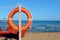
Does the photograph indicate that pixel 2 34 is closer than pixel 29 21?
No

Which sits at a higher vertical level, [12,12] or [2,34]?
[12,12]

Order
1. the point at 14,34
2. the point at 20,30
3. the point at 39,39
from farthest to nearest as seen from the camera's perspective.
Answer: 1. the point at 39,39
2. the point at 14,34
3. the point at 20,30

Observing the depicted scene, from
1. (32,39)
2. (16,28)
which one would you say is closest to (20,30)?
(16,28)

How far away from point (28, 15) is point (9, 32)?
4.74 ft

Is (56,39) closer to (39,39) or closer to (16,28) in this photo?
(39,39)

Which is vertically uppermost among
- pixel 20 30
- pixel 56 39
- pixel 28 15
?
pixel 28 15

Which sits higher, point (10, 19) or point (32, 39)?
point (10, 19)

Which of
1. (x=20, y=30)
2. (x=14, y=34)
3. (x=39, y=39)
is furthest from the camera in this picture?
(x=39, y=39)

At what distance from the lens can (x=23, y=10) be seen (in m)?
10.4

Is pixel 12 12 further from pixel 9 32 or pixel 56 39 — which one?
pixel 56 39

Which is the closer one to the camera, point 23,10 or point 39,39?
point 23,10

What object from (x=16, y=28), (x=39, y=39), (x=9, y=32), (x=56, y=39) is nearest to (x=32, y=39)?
(x=39, y=39)

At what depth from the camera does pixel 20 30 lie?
33.1 ft

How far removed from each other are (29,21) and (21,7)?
2.46 feet
